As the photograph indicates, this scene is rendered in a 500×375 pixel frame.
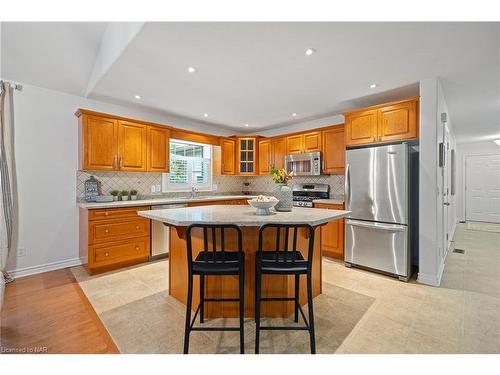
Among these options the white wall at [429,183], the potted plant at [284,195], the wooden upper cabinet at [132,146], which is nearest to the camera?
the potted plant at [284,195]

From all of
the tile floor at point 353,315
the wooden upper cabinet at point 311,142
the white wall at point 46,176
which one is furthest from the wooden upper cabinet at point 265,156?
the white wall at point 46,176

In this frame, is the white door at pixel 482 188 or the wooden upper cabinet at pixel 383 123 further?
the white door at pixel 482 188

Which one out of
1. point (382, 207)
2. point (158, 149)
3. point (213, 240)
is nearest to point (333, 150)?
point (382, 207)

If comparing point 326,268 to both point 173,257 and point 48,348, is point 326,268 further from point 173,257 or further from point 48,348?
point 48,348

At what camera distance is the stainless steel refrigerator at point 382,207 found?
301 centimetres

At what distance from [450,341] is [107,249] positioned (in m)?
3.81

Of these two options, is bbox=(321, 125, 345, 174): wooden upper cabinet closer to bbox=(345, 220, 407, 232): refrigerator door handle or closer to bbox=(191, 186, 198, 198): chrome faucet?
bbox=(345, 220, 407, 232): refrigerator door handle

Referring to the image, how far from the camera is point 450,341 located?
72.1 inches

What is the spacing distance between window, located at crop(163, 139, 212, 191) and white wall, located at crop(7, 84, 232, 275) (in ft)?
4.94

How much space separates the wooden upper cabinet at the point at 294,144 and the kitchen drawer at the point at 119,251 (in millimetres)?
3095

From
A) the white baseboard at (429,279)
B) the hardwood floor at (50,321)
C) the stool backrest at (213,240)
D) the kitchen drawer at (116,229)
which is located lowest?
the hardwood floor at (50,321)

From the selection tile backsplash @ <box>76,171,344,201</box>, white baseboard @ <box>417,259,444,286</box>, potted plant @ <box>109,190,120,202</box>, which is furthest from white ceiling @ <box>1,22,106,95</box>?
white baseboard @ <box>417,259,444,286</box>

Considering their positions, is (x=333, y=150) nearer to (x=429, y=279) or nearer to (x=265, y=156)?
(x=265, y=156)

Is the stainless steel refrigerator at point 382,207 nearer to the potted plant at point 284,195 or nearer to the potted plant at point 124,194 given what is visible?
the potted plant at point 284,195
